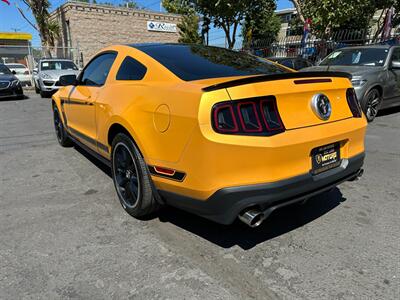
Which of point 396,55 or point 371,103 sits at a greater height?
point 396,55

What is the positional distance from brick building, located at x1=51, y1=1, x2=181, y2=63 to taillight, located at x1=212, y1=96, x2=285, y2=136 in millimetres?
22775

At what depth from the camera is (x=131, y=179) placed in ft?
10.0

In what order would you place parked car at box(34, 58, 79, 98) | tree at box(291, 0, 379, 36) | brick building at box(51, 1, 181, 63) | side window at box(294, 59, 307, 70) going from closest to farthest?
side window at box(294, 59, 307, 70) < tree at box(291, 0, 379, 36) < parked car at box(34, 58, 79, 98) < brick building at box(51, 1, 181, 63)

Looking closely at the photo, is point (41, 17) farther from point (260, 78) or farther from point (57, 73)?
point (260, 78)

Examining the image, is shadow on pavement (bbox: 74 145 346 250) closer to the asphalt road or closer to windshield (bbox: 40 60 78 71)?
the asphalt road

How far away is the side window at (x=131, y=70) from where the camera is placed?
2.99m

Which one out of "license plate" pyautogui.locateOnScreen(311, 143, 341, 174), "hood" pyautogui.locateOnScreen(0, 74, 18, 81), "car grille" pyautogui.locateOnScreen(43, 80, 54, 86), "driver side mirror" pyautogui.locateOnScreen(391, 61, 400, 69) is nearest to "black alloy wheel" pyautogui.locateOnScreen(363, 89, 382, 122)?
"driver side mirror" pyautogui.locateOnScreen(391, 61, 400, 69)

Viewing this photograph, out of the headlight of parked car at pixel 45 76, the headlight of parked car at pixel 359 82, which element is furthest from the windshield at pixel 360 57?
the headlight of parked car at pixel 45 76

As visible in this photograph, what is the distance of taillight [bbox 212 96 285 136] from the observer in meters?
2.13

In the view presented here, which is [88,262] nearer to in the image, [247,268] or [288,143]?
[247,268]

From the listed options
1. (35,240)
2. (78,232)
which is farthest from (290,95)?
(35,240)

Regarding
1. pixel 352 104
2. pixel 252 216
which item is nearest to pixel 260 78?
pixel 252 216

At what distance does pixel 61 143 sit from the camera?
564 cm

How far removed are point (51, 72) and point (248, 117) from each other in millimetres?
12560
